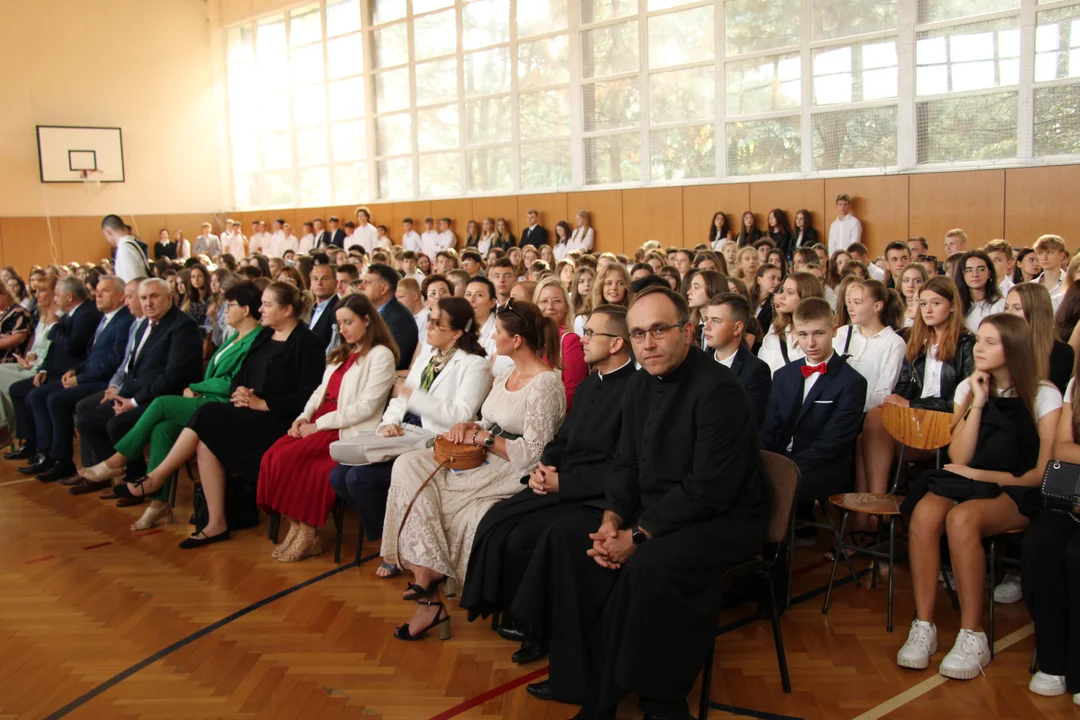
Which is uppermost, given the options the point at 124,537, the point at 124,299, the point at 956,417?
the point at 124,299

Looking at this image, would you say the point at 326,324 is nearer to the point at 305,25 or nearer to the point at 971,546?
the point at 971,546

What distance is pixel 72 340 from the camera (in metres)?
7.07

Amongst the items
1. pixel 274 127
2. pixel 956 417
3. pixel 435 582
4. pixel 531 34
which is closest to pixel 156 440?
pixel 435 582

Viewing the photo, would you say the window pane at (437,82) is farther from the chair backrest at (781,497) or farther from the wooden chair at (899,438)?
the chair backrest at (781,497)

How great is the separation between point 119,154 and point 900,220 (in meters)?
17.0

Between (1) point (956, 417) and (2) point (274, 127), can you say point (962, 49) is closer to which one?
(1) point (956, 417)

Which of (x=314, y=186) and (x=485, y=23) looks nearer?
(x=485, y=23)

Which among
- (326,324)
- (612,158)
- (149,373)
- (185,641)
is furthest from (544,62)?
(185,641)

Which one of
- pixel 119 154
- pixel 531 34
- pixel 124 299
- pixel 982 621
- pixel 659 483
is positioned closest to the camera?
pixel 659 483

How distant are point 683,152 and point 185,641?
11649 millimetres

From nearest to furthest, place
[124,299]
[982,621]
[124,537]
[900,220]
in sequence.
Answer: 1. [982,621]
2. [124,537]
3. [124,299]
4. [900,220]

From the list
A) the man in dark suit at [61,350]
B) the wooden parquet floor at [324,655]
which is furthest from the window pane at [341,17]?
Answer: the wooden parquet floor at [324,655]

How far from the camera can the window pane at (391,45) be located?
58.1 feet

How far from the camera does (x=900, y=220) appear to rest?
11.7 meters
